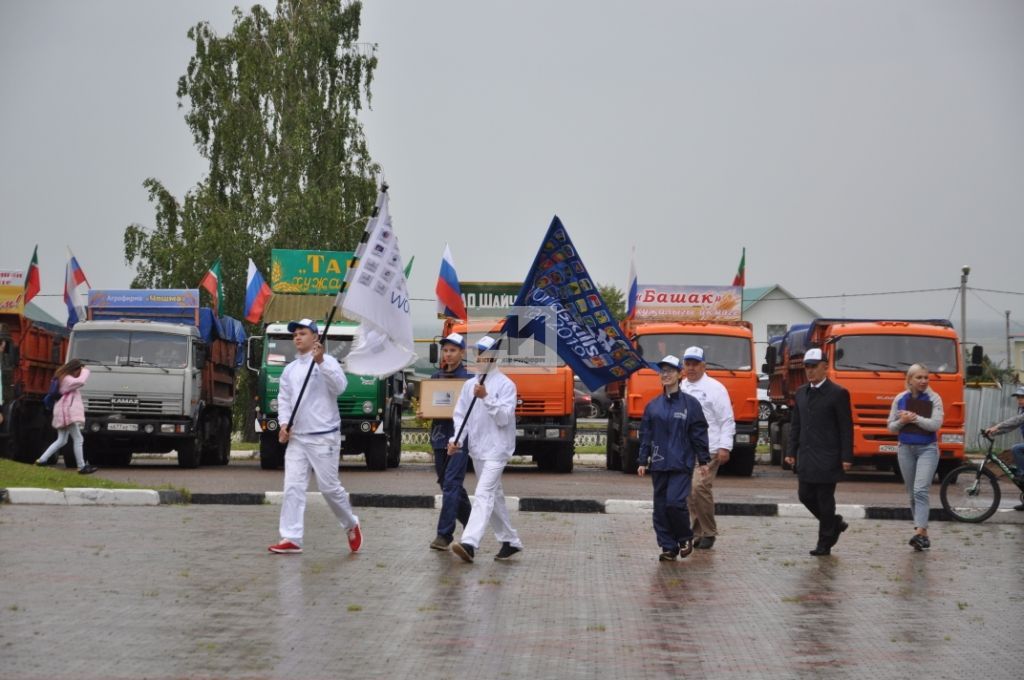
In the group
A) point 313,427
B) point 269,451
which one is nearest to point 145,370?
point 269,451

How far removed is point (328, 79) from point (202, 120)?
14.0ft

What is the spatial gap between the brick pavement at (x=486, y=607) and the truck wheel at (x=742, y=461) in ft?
42.6

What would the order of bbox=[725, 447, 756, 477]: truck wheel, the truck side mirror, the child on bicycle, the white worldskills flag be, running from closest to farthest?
the white worldskills flag < the child on bicycle < the truck side mirror < bbox=[725, 447, 756, 477]: truck wheel

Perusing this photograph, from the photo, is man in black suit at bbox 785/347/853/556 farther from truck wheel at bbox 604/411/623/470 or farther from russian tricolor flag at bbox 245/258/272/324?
russian tricolor flag at bbox 245/258/272/324

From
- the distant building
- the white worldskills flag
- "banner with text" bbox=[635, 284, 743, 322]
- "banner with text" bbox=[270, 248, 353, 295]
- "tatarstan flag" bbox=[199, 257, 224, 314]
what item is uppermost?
the distant building

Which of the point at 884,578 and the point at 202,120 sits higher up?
the point at 202,120

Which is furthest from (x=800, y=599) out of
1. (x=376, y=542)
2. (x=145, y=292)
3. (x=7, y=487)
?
(x=145, y=292)

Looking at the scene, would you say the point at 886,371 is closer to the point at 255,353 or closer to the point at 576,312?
the point at 255,353

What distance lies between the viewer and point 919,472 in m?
14.7

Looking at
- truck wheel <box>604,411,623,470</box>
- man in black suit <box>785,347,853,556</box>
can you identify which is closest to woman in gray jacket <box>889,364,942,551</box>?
man in black suit <box>785,347,853,556</box>

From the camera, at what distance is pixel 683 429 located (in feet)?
43.0

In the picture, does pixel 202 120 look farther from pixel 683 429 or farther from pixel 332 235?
pixel 683 429

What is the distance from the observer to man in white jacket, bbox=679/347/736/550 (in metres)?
14.1

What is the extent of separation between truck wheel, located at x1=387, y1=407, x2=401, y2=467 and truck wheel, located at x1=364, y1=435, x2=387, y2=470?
0.68 m
